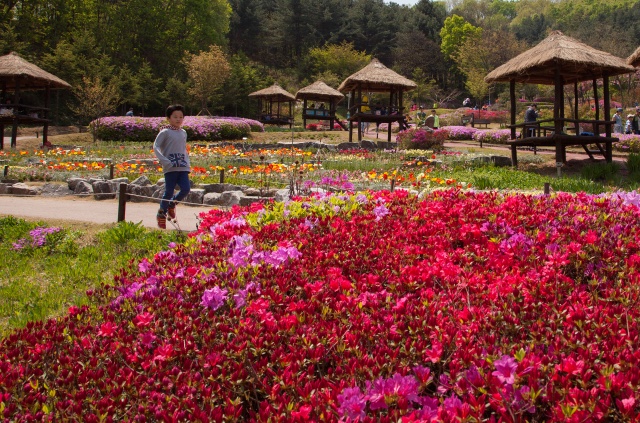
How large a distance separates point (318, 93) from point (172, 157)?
97.9 feet

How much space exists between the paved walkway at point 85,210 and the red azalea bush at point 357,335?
14.4 feet

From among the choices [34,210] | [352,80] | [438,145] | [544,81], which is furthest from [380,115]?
[34,210]

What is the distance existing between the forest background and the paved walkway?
19.0 meters

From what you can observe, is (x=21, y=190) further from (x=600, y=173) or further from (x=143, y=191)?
(x=600, y=173)

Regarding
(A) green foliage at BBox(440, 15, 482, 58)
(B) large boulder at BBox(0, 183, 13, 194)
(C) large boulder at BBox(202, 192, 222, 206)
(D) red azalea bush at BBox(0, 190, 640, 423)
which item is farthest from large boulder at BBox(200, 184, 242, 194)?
(A) green foliage at BBox(440, 15, 482, 58)

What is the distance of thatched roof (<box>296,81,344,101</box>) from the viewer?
36406 mm

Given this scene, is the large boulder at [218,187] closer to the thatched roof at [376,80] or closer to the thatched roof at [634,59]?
the thatched roof at [634,59]

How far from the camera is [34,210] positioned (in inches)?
375

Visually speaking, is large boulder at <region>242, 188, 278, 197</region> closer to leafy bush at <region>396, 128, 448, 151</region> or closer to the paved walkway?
the paved walkway

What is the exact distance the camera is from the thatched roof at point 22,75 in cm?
2295

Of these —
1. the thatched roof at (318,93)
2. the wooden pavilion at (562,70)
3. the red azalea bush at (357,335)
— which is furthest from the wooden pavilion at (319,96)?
the red azalea bush at (357,335)

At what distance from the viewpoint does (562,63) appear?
15109 mm

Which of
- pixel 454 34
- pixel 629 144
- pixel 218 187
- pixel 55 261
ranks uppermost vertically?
pixel 454 34

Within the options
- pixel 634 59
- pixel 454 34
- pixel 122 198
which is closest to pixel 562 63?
pixel 634 59
